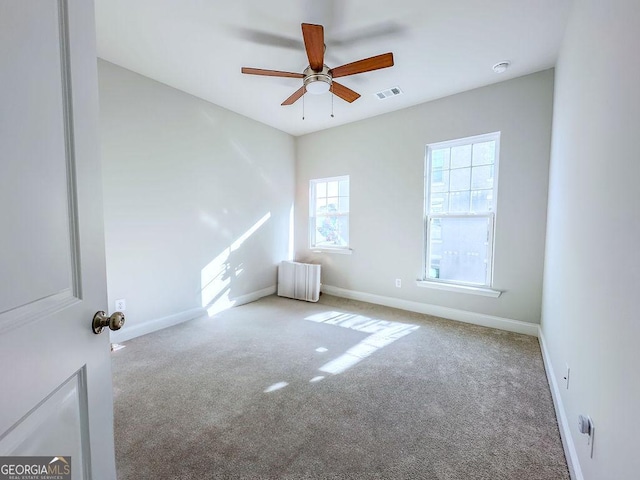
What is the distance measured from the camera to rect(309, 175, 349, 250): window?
4.34 meters

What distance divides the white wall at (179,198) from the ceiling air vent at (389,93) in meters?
1.84

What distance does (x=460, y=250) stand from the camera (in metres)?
3.32

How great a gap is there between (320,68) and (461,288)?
9.25 feet

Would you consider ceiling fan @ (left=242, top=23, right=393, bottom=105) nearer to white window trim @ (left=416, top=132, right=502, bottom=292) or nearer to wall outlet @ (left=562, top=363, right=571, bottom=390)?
white window trim @ (left=416, top=132, right=502, bottom=292)

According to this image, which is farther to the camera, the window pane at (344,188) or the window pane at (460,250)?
the window pane at (344,188)

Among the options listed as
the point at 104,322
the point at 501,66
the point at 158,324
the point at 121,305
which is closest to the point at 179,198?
the point at 121,305

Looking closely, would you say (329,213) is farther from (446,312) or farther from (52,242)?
(52,242)

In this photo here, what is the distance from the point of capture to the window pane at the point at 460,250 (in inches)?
125

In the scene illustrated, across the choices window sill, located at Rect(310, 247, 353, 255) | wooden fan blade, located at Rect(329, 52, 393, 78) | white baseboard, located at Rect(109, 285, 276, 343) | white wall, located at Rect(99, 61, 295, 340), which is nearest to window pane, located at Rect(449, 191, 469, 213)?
window sill, located at Rect(310, 247, 353, 255)

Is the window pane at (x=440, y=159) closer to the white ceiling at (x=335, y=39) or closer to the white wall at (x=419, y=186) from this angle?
the white wall at (x=419, y=186)

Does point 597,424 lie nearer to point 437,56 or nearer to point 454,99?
point 437,56

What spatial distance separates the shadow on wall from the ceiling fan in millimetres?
2204

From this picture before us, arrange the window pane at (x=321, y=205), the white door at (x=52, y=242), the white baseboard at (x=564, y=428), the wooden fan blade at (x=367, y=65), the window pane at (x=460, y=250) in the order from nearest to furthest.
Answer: the white door at (x=52, y=242) < the white baseboard at (x=564, y=428) < the wooden fan blade at (x=367, y=65) < the window pane at (x=460, y=250) < the window pane at (x=321, y=205)

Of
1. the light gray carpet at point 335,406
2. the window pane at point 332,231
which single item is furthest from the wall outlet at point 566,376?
the window pane at point 332,231
